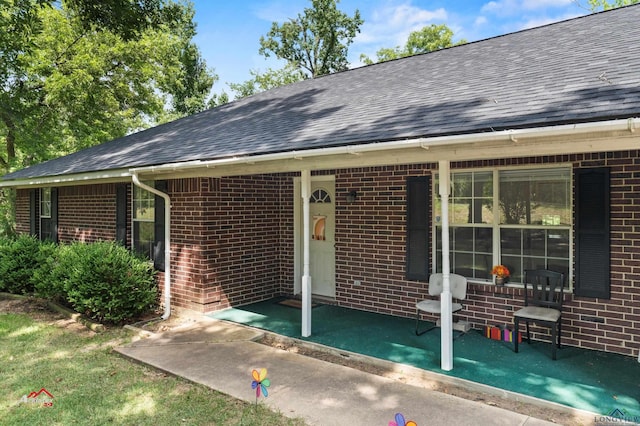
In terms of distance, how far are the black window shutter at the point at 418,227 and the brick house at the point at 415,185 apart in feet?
0.07

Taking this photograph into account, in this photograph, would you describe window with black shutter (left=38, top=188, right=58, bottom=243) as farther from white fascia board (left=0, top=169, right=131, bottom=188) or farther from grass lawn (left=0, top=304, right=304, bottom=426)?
grass lawn (left=0, top=304, right=304, bottom=426)

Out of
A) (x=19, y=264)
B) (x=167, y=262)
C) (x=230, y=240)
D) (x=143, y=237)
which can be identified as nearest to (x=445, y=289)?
(x=230, y=240)

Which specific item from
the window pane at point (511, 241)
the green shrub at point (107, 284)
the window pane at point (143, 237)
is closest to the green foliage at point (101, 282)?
the green shrub at point (107, 284)

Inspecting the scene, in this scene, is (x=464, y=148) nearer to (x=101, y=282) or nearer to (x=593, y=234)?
(x=593, y=234)

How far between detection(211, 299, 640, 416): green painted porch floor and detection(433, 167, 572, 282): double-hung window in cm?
98

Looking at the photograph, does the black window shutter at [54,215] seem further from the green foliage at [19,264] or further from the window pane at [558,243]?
the window pane at [558,243]

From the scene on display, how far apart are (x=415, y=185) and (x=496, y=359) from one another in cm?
258

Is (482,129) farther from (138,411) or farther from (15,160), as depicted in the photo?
(15,160)

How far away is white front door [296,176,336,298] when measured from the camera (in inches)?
296

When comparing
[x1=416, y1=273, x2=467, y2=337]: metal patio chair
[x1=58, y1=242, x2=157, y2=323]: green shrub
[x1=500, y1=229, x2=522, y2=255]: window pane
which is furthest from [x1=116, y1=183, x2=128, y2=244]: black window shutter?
[x1=500, y1=229, x2=522, y2=255]: window pane

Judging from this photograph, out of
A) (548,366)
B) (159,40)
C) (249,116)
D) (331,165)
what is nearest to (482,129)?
(331,165)

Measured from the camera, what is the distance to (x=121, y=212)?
8.16 meters

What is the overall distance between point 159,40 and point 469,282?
16.3m

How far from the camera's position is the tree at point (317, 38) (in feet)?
87.5
